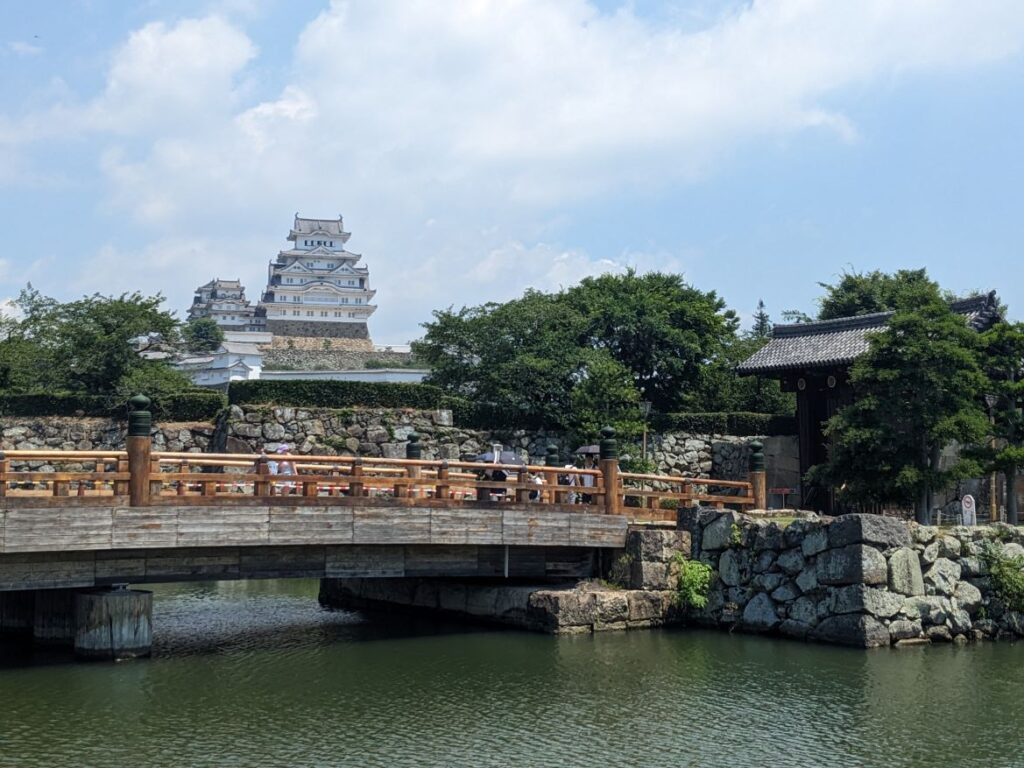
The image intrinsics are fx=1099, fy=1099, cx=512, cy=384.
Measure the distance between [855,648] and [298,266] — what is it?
234ft

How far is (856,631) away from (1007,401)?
351 inches

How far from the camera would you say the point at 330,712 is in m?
13.5

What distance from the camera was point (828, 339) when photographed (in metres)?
28.8

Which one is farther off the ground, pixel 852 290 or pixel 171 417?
pixel 852 290

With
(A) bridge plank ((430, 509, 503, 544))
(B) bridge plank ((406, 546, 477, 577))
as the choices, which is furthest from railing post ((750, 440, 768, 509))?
(B) bridge plank ((406, 546, 477, 577))

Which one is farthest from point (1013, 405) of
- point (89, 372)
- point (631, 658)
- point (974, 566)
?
point (89, 372)

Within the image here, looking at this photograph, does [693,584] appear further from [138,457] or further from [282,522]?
[138,457]

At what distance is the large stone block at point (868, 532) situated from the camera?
56.9 ft

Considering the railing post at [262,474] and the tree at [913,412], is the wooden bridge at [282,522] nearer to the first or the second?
the railing post at [262,474]

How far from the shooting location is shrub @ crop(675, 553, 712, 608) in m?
19.4

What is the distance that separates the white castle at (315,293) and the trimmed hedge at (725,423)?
50.8 m

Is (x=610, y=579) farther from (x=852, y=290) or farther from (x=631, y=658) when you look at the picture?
(x=852, y=290)

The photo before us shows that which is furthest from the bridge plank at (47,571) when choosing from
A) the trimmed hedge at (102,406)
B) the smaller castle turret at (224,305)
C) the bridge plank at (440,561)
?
the smaller castle turret at (224,305)

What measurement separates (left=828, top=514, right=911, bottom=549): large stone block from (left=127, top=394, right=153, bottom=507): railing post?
417 inches
